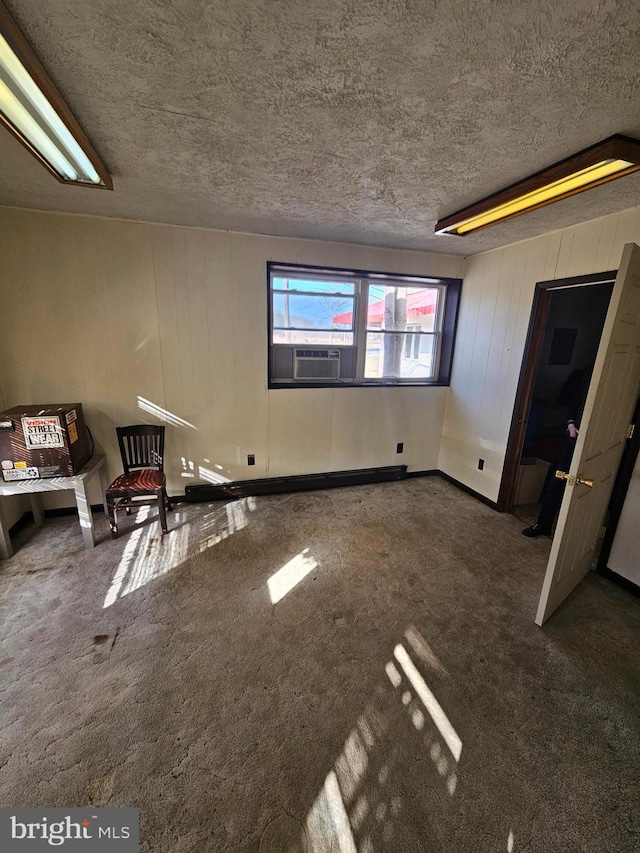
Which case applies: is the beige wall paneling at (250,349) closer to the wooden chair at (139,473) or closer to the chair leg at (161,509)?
the wooden chair at (139,473)

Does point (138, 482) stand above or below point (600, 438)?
below

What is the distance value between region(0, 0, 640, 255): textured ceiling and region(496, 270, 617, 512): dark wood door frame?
0.74 metres

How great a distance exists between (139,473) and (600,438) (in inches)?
132

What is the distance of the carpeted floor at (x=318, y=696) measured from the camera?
120 cm

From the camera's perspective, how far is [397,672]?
5.64 ft

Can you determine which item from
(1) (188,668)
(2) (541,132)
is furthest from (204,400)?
(2) (541,132)

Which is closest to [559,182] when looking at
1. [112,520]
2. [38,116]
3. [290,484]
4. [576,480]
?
[576,480]

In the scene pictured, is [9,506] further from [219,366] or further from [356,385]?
[356,385]

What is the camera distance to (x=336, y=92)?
4.10 ft

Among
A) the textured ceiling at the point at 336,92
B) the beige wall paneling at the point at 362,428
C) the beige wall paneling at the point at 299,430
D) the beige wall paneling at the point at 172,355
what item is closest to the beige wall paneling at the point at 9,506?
the beige wall paneling at the point at 172,355

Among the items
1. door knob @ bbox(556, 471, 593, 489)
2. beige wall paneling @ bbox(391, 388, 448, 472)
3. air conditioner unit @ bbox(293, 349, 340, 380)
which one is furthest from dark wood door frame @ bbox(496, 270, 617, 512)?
air conditioner unit @ bbox(293, 349, 340, 380)

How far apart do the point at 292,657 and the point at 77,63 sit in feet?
8.67

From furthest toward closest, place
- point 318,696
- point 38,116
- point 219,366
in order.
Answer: point 219,366
point 318,696
point 38,116

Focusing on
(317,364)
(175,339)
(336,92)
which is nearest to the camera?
(336,92)
